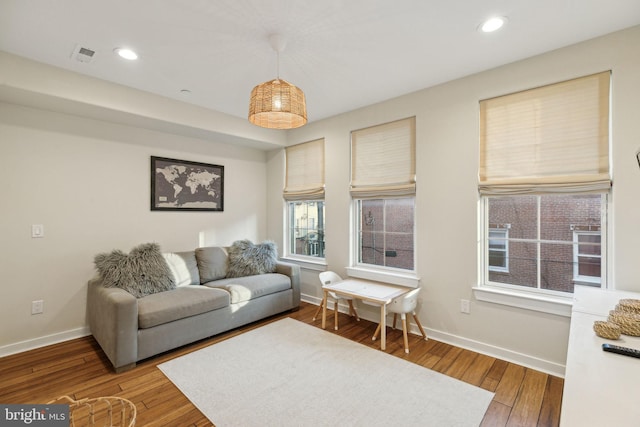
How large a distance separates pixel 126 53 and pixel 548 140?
3574 mm

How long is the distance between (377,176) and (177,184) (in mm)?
2609

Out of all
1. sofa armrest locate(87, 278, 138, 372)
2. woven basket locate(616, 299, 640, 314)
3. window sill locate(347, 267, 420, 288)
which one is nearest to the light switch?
sofa armrest locate(87, 278, 138, 372)

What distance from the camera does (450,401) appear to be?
81.2 inches

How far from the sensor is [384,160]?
3.48m

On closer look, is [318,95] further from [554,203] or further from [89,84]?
[554,203]

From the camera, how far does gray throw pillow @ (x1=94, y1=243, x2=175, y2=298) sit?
9.32 feet

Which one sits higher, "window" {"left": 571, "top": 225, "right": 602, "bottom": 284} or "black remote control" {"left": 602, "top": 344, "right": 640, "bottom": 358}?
"window" {"left": 571, "top": 225, "right": 602, "bottom": 284}

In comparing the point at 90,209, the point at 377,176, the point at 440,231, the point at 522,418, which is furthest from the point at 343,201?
the point at 90,209

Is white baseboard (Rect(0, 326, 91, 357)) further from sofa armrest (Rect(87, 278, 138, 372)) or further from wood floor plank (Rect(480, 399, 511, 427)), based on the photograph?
wood floor plank (Rect(480, 399, 511, 427))

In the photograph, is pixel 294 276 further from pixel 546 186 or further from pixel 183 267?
pixel 546 186

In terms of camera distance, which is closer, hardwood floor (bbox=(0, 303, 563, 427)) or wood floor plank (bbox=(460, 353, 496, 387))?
hardwood floor (bbox=(0, 303, 563, 427))

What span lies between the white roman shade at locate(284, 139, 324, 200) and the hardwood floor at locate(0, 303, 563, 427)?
2.14m

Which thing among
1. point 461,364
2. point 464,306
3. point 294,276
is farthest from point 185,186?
point 461,364

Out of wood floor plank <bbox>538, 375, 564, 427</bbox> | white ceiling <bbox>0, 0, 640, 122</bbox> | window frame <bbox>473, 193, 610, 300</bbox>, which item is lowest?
wood floor plank <bbox>538, 375, 564, 427</bbox>
